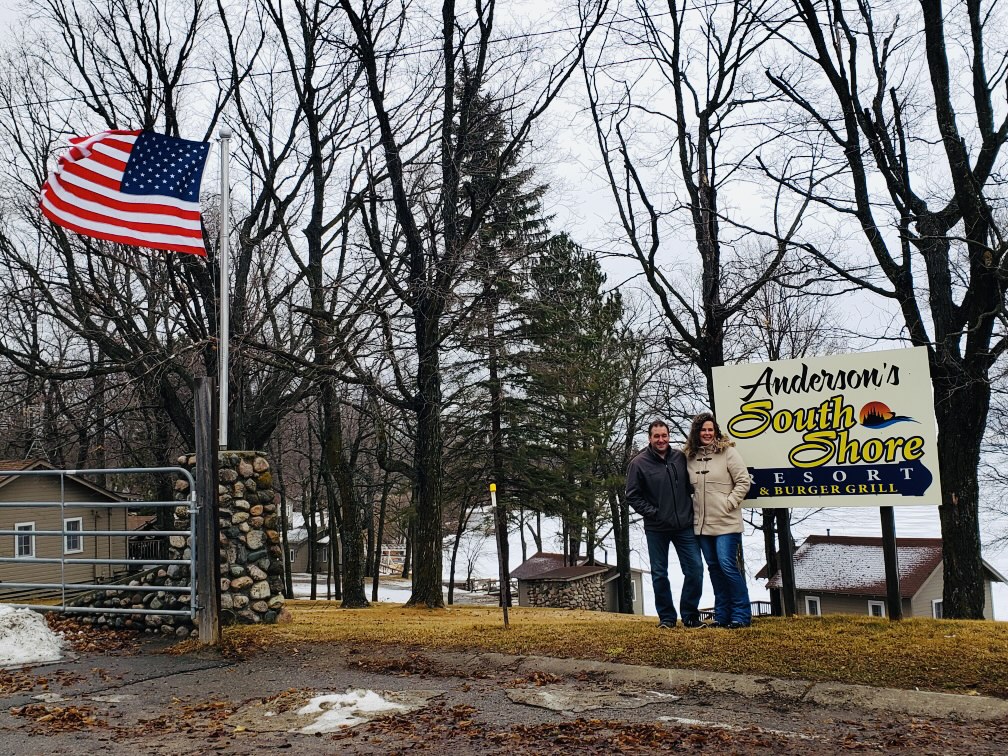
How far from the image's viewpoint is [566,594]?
107ft

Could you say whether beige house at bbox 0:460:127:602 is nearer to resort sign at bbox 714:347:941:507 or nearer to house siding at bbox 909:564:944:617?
resort sign at bbox 714:347:941:507

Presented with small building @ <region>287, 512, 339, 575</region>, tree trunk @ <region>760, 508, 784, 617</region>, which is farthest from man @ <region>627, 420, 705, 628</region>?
small building @ <region>287, 512, 339, 575</region>

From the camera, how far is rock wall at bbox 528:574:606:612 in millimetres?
32375

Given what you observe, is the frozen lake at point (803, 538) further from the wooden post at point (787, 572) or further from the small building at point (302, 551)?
the wooden post at point (787, 572)

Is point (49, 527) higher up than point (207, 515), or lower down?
lower down

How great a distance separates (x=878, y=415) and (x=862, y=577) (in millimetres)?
25516

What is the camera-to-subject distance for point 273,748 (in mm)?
5078

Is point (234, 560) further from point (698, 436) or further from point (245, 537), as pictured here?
point (698, 436)

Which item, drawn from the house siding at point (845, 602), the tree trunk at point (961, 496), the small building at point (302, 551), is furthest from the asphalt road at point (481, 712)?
the small building at point (302, 551)

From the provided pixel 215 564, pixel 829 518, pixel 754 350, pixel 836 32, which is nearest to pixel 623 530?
pixel 754 350

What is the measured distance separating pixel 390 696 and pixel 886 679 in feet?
11.4

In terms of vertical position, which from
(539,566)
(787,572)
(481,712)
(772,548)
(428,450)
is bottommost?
(539,566)

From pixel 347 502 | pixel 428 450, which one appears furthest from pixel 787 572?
pixel 347 502

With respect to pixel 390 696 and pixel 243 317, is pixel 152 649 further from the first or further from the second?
pixel 243 317
